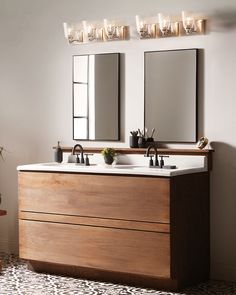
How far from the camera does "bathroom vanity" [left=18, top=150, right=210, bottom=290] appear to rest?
4906 mm

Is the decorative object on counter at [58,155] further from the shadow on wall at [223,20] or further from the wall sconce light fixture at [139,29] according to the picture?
the shadow on wall at [223,20]

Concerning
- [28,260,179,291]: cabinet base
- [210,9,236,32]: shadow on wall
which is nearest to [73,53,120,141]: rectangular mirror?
[210,9,236,32]: shadow on wall

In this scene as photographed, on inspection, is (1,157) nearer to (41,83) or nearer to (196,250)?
(41,83)

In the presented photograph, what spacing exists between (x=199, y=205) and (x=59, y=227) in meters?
1.12

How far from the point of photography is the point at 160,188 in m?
4.87

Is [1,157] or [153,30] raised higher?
[153,30]

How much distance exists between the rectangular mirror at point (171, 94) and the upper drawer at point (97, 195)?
700mm

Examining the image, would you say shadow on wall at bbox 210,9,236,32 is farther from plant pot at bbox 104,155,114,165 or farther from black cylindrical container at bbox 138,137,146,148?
plant pot at bbox 104,155,114,165

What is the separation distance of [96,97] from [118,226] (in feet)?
4.19

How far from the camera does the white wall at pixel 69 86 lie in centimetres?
530

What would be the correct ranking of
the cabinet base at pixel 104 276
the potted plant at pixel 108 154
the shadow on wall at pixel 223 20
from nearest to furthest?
the cabinet base at pixel 104 276 < the shadow on wall at pixel 223 20 < the potted plant at pixel 108 154

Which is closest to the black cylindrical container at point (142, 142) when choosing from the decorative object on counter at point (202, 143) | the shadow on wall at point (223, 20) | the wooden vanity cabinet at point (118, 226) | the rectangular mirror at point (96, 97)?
the rectangular mirror at point (96, 97)

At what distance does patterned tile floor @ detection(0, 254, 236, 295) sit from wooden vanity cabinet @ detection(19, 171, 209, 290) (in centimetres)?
10

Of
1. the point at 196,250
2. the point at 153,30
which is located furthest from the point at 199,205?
the point at 153,30
